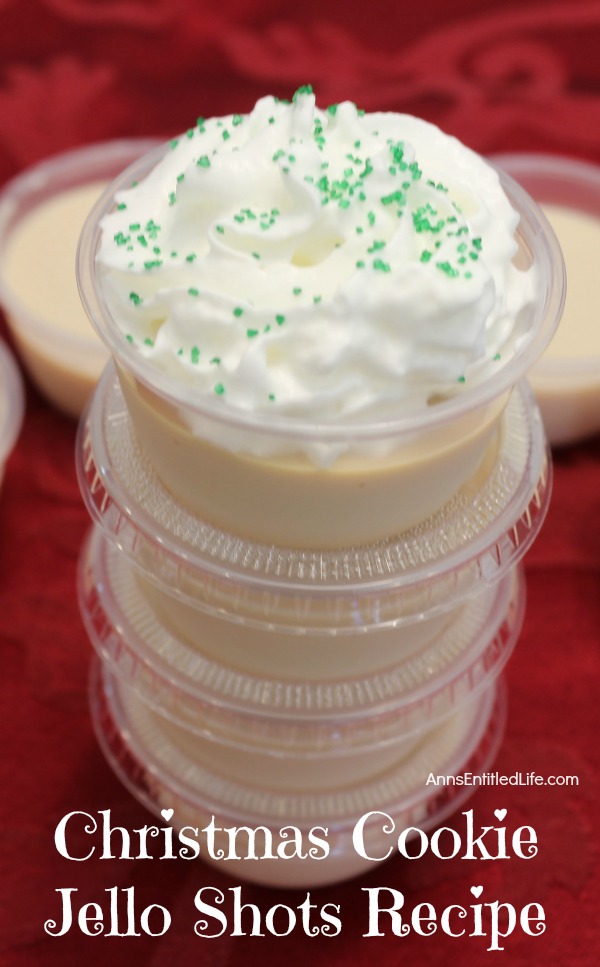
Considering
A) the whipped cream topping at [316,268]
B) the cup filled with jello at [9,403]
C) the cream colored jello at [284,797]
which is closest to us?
the whipped cream topping at [316,268]

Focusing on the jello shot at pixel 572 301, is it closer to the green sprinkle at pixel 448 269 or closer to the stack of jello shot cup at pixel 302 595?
the stack of jello shot cup at pixel 302 595

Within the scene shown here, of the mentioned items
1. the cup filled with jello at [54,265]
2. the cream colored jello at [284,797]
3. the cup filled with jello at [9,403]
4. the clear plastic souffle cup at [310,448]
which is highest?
the clear plastic souffle cup at [310,448]

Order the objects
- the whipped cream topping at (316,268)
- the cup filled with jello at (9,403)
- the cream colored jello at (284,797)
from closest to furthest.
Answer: the whipped cream topping at (316,268)
the cream colored jello at (284,797)
the cup filled with jello at (9,403)

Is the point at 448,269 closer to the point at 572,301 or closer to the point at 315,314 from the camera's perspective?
the point at 315,314

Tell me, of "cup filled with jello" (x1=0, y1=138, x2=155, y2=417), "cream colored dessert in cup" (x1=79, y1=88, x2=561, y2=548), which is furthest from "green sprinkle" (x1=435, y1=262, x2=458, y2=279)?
"cup filled with jello" (x1=0, y1=138, x2=155, y2=417)

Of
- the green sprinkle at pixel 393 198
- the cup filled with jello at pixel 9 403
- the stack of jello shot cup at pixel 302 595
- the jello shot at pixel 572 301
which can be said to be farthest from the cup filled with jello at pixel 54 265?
the green sprinkle at pixel 393 198

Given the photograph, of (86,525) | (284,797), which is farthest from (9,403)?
(284,797)

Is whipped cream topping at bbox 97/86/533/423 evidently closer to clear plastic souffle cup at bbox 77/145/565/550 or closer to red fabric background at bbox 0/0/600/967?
clear plastic souffle cup at bbox 77/145/565/550

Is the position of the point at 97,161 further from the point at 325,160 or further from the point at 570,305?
the point at 325,160
